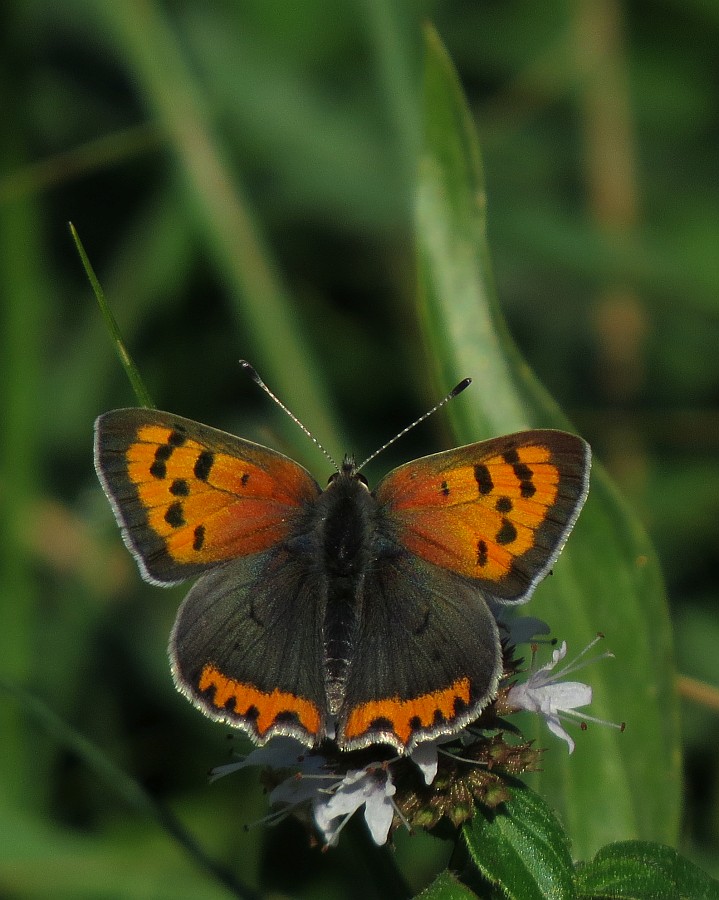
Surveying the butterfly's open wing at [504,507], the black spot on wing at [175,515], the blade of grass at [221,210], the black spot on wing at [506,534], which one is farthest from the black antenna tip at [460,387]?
the blade of grass at [221,210]

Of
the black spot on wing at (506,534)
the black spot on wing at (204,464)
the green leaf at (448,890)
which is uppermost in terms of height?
the black spot on wing at (204,464)

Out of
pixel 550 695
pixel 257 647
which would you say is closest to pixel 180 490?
pixel 257 647

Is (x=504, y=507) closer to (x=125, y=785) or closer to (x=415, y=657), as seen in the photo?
(x=415, y=657)

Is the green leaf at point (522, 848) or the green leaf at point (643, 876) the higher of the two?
the green leaf at point (522, 848)

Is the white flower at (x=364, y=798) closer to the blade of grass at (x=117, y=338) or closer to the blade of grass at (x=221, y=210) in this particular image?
the blade of grass at (x=117, y=338)

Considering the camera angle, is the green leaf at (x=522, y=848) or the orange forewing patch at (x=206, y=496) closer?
the green leaf at (x=522, y=848)

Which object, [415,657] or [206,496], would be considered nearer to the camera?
[415,657]

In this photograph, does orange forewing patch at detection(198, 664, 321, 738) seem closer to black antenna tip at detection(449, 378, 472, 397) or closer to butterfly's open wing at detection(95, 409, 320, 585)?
butterfly's open wing at detection(95, 409, 320, 585)
